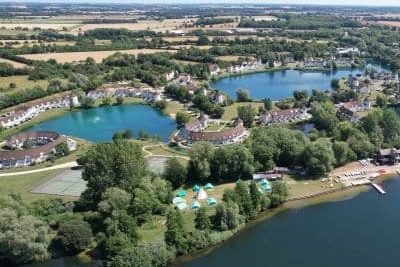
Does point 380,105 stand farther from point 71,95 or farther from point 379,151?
point 71,95

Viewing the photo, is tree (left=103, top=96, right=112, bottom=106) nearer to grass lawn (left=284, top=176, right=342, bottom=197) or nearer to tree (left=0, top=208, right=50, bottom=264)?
grass lawn (left=284, top=176, right=342, bottom=197)

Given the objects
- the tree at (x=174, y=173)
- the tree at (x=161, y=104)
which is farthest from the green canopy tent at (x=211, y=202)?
the tree at (x=161, y=104)

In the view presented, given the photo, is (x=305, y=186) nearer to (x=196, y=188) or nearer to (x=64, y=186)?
(x=196, y=188)

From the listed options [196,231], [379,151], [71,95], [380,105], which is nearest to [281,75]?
[380,105]

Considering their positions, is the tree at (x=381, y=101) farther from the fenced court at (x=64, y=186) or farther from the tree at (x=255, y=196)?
the fenced court at (x=64, y=186)

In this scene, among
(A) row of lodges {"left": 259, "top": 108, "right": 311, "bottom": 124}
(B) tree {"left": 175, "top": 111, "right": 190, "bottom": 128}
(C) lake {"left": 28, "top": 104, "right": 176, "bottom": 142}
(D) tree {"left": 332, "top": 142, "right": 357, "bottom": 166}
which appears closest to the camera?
(D) tree {"left": 332, "top": 142, "right": 357, "bottom": 166}

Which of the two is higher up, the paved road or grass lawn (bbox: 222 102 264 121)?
grass lawn (bbox: 222 102 264 121)

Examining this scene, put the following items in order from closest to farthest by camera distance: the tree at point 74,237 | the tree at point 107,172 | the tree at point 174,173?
the tree at point 74,237 < the tree at point 107,172 < the tree at point 174,173

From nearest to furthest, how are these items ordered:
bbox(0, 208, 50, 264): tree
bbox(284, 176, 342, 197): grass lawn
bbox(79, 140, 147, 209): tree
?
bbox(0, 208, 50, 264): tree < bbox(79, 140, 147, 209): tree < bbox(284, 176, 342, 197): grass lawn

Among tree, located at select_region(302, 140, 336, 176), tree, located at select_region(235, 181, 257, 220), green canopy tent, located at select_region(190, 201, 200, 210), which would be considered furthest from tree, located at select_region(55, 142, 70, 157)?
tree, located at select_region(302, 140, 336, 176)
